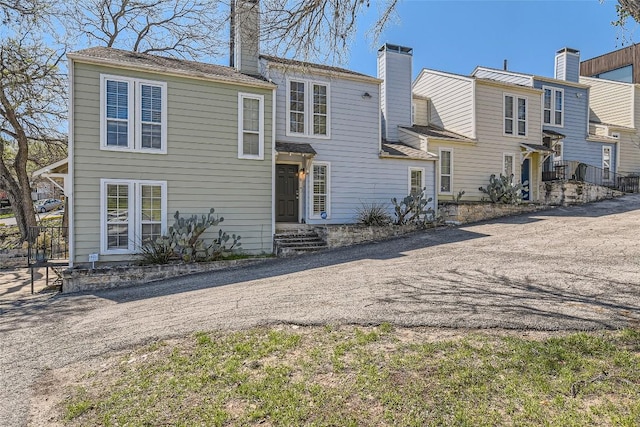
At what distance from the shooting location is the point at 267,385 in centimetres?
332

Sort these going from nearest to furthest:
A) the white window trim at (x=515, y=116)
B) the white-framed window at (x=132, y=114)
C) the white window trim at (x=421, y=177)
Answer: the white-framed window at (x=132, y=114) → the white window trim at (x=421, y=177) → the white window trim at (x=515, y=116)

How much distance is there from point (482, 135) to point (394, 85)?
4.48 metres

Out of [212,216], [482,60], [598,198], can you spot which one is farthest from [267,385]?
[482,60]

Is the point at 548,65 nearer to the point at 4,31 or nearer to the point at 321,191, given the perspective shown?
the point at 321,191

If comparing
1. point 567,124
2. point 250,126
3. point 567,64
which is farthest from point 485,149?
point 250,126

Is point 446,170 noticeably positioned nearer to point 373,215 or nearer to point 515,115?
point 515,115

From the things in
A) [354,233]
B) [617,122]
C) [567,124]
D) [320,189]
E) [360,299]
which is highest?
[617,122]

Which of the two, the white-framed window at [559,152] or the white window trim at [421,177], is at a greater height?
the white-framed window at [559,152]

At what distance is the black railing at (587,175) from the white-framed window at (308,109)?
489 inches

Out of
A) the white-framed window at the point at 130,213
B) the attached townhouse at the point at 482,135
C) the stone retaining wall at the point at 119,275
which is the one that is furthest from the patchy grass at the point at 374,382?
the attached townhouse at the point at 482,135

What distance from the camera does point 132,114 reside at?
31.0 feet

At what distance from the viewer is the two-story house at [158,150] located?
353 inches

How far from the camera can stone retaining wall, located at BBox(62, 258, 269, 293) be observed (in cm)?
827

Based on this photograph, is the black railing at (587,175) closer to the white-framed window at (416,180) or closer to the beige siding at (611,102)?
the beige siding at (611,102)
